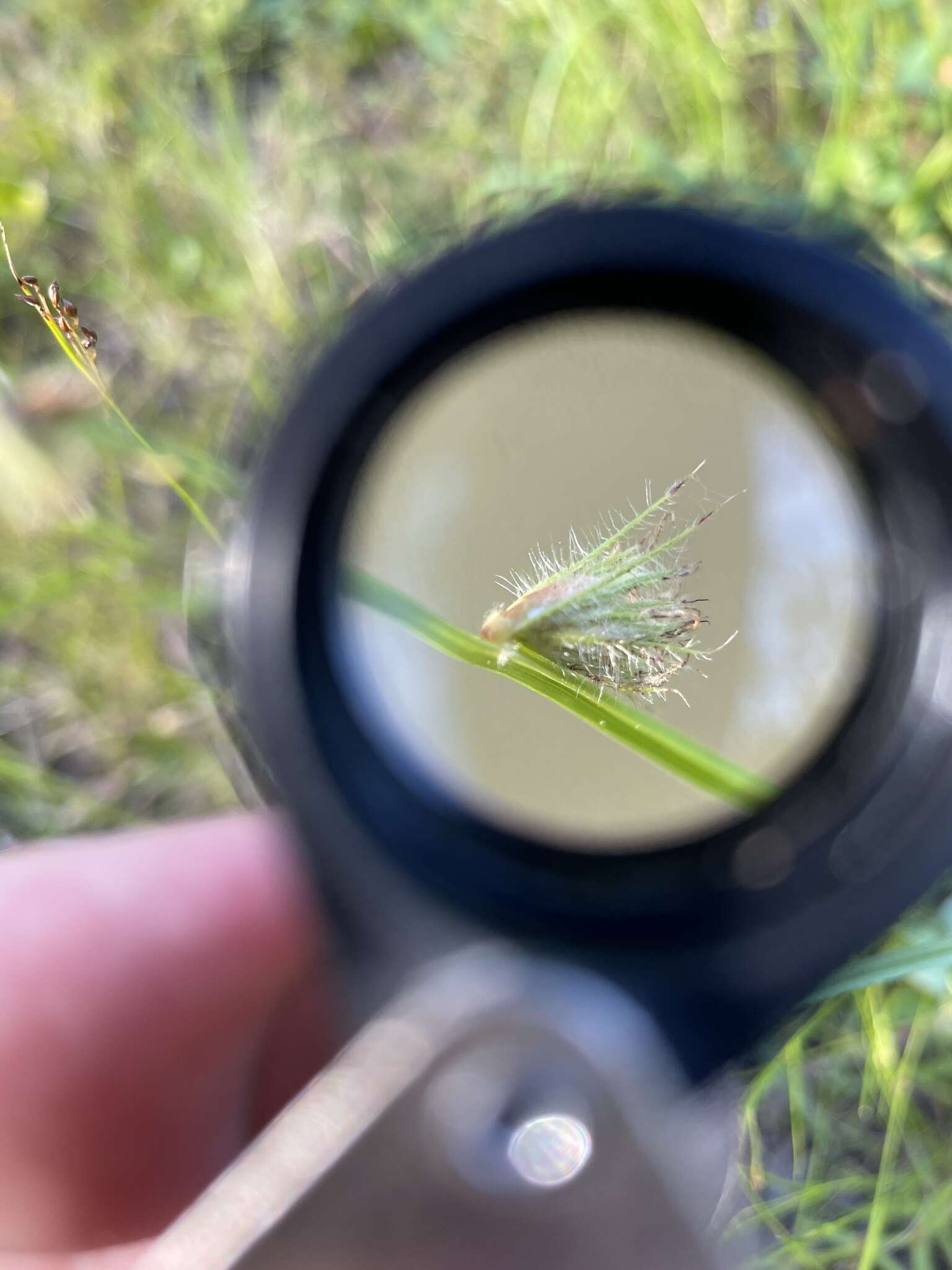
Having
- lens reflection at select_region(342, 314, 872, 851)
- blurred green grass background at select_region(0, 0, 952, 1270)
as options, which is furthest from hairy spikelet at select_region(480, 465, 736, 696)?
blurred green grass background at select_region(0, 0, 952, 1270)

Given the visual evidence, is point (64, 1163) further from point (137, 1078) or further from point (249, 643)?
point (249, 643)

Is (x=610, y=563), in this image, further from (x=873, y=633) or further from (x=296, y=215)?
(x=296, y=215)

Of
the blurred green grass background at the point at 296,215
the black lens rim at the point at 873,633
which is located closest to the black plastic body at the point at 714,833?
the black lens rim at the point at 873,633

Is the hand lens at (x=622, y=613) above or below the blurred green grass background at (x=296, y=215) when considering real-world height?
below

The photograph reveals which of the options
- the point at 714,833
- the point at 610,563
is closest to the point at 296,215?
the point at 610,563

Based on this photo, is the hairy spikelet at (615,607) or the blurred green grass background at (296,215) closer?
the hairy spikelet at (615,607)

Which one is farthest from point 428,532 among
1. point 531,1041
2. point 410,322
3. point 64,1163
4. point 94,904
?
point 64,1163

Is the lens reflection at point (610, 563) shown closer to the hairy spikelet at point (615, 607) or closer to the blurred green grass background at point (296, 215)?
the hairy spikelet at point (615, 607)
